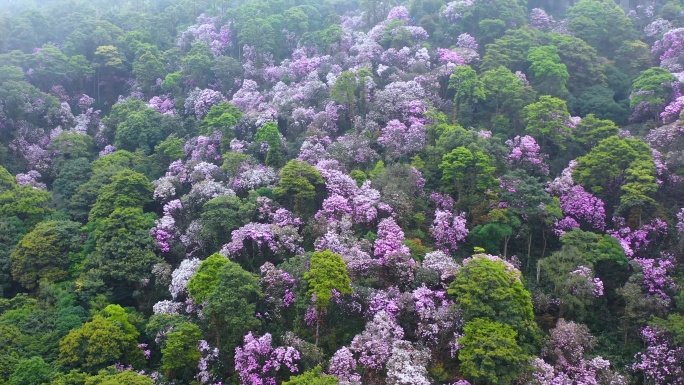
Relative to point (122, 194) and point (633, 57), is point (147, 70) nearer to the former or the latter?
point (122, 194)

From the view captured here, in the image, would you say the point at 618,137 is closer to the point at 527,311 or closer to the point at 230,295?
the point at 527,311

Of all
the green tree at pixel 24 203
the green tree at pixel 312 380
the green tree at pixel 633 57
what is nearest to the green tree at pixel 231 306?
the green tree at pixel 312 380

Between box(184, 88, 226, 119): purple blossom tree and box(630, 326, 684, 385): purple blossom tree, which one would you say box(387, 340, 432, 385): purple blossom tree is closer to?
box(630, 326, 684, 385): purple blossom tree

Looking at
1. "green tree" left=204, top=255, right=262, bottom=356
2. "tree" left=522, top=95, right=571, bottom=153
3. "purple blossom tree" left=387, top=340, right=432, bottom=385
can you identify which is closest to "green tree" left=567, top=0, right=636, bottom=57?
"tree" left=522, top=95, right=571, bottom=153

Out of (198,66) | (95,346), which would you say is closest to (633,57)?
(198,66)

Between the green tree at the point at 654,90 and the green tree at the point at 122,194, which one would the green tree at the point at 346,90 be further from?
the green tree at the point at 654,90
